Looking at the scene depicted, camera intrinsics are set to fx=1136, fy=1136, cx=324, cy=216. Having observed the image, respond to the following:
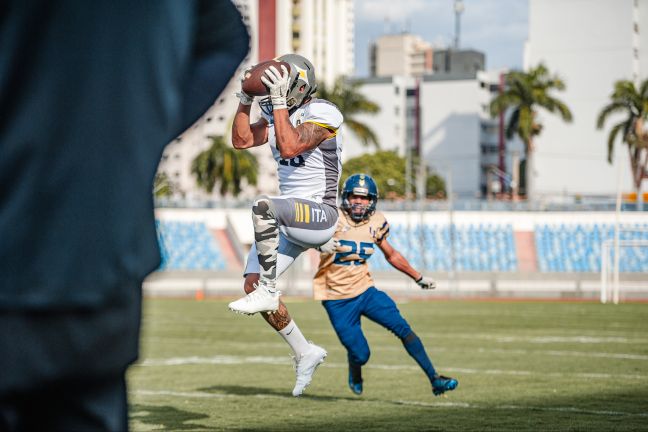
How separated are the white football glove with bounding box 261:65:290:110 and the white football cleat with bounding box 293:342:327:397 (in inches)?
86.5

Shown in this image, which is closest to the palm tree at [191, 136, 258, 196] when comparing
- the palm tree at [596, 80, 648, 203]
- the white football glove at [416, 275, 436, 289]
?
the palm tree at [596, 80, 648, 203]

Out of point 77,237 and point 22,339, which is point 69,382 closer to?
point 22,339

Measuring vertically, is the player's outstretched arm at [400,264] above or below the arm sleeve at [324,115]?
below

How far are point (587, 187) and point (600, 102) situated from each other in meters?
6.94

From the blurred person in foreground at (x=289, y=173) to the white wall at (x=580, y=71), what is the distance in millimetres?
76172

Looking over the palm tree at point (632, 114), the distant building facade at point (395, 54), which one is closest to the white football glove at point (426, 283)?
the palm tree at point (632, 114)

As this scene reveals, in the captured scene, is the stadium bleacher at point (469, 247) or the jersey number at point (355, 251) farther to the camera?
the stadium bleacher at point (469, 247)

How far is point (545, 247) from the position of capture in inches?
1757

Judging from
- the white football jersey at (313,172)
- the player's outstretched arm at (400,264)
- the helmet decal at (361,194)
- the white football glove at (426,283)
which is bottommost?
the white football glove at (426,283)

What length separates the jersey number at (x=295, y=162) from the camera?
7400 millimetres

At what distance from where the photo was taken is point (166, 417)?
9.85 m

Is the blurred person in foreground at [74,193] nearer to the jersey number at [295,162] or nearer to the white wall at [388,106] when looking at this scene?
the jersey number at [295,162]

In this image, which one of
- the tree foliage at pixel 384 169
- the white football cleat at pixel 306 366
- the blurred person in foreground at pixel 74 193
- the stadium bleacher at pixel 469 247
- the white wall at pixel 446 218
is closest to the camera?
the blurred person in foreground at pixel 74 193

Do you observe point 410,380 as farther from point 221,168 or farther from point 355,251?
point 221,168
